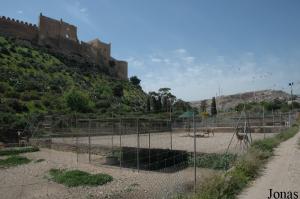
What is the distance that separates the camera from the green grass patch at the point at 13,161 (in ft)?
65.2

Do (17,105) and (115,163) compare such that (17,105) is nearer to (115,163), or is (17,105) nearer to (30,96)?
(30,96)

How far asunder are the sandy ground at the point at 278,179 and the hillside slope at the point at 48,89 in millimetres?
23618

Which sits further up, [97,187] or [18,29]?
[18,29]

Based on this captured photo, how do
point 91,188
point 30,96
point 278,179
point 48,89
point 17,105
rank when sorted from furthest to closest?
point 48,89 → point 30,96 → point 17,105 → point 91,188 → point 278,179

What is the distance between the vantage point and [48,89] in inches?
2172

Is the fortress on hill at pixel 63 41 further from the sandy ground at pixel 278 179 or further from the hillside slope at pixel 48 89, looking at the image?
the sandy ground at pixel 278 179

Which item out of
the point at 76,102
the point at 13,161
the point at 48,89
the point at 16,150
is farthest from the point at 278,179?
the point at 48,89

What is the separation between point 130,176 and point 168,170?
2394 mm

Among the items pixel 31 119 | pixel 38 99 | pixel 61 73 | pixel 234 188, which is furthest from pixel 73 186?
pixel 61 73

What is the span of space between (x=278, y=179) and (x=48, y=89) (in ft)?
162

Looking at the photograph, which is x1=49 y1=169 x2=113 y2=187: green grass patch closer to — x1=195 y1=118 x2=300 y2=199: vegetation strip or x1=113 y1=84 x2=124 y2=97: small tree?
x1=195 y1=118 x2=300 y2=199: vegetation strip

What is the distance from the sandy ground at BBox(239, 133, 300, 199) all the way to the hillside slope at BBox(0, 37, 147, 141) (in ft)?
77.5

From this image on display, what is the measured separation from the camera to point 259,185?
9781 mm

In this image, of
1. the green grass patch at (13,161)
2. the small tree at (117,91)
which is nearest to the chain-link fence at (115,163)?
the green grass patch at (13,161)
